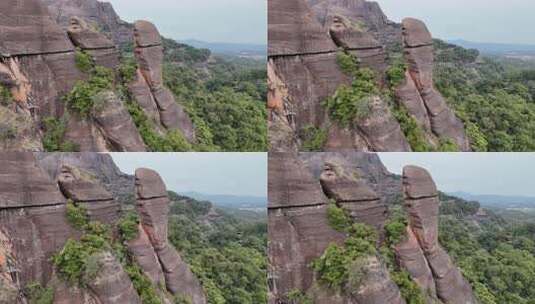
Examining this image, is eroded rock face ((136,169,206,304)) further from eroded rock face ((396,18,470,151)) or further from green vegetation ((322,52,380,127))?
eroded rock face ((396,18,470,151))

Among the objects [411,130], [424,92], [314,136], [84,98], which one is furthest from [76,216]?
[424,92]

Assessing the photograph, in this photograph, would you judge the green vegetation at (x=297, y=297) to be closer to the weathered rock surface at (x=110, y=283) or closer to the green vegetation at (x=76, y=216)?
the weathered rock surface at (x=110, y=283)

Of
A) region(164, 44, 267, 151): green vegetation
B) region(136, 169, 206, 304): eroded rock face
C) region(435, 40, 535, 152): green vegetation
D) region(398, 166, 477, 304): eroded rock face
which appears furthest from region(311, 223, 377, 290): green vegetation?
region(435, 40, 535, 152): green vegetation

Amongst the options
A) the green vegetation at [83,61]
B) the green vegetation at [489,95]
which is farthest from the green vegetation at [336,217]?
the green vegetation at [83,61]

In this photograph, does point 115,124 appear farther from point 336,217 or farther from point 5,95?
point 336,217

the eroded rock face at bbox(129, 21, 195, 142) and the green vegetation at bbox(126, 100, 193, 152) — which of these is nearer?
the green vegetation at bbox(126, 100, 193, 152)

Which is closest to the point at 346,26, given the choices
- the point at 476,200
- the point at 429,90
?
the point at 429,90

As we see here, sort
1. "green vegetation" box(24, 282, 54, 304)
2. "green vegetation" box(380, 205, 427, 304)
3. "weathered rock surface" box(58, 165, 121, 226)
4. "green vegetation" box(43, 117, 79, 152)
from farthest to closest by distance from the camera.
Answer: "green vegetation" box(380, 205, 427, 304), "weathered rock surface" box(58, 165, 121, 226), "green vegetation" box(24, 282, 54, 304), "green vegetation" box(43, 117, 79, 152)
